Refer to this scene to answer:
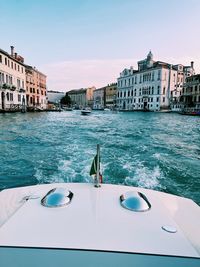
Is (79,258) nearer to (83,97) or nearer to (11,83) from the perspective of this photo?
(11,83)

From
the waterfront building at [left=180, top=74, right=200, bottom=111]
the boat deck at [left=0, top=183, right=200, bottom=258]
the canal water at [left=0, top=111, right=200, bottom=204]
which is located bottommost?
the canal water at [left=0, top=111, right=200, bottom=204]

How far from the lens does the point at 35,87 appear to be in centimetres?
4278

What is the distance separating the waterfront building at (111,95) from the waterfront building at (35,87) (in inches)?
1228

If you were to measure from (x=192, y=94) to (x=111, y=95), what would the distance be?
1442 inches

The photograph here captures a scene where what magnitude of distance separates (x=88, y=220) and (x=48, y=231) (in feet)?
1.02

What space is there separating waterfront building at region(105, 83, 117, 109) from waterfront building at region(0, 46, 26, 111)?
43.5 meters

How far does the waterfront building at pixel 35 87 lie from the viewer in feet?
128

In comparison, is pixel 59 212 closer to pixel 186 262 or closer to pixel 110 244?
Answer: pixel 110 244

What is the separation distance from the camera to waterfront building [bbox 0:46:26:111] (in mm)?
26531

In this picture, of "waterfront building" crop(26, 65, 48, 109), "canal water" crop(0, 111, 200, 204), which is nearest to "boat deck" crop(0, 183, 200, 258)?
"canal water" crop(0, 111, 200, 204)

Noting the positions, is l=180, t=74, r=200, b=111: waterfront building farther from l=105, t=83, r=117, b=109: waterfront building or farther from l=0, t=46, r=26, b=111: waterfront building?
l=0, t=46, r=26, b=111: waterfront building

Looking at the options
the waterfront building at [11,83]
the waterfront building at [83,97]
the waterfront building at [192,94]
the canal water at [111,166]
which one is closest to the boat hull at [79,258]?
the canal water at [111,166]

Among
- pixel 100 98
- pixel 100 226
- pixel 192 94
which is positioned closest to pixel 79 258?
pixel 100 226

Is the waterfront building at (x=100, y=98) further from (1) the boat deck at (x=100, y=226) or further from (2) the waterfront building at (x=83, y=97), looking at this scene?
(1) the boat deck at (x=100, y=226)
